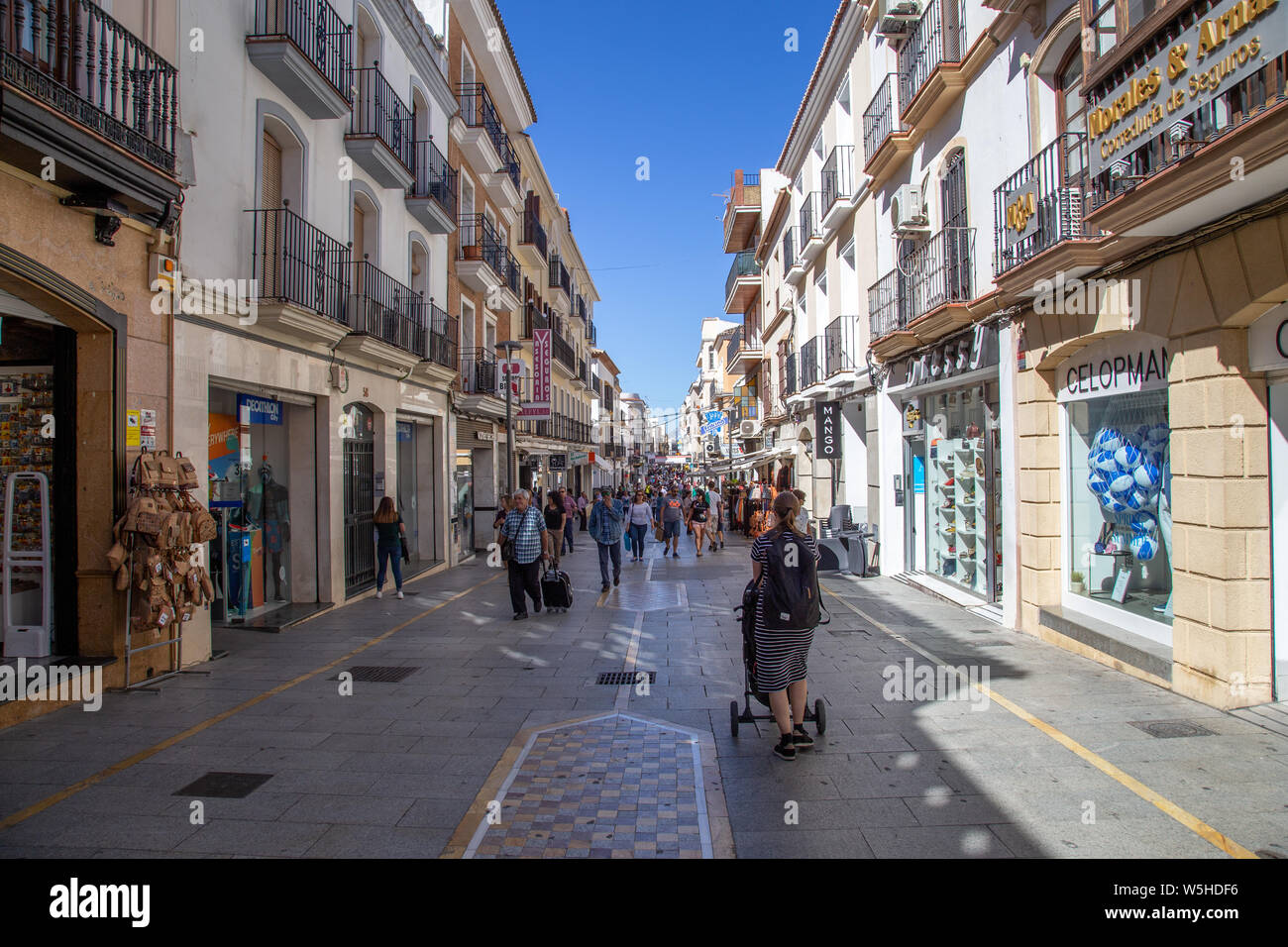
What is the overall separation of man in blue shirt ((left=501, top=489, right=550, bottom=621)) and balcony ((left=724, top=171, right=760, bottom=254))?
24.6 m

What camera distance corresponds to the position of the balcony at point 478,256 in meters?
19.2

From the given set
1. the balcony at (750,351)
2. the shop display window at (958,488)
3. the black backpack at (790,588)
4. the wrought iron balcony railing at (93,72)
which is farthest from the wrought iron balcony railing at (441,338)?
the balcony at (750,351)

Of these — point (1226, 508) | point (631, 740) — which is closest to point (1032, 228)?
point (1226, 508)

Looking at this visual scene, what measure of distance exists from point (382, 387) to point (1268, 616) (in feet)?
41.8

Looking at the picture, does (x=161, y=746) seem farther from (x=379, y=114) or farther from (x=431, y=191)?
(x=431, y=191)

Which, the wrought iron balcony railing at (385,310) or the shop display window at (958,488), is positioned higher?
the wrought iron balcony railing at (385,310)

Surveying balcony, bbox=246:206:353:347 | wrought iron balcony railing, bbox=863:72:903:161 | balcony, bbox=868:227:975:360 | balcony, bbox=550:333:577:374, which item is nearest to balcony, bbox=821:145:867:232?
wrought iron balcony railing, bbox=863:72:903:161

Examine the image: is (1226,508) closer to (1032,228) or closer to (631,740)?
(1032,228)

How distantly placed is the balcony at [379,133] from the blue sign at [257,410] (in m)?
4.41

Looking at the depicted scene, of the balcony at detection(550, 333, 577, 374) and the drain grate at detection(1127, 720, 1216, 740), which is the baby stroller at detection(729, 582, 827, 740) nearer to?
the drain grate at detection(1127, 720, 1216, 740)

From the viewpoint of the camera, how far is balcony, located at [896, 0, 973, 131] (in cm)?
1056

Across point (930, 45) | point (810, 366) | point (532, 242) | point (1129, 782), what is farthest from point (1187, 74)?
point (532, 242)

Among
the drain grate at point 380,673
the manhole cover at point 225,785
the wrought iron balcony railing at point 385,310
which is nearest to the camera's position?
the manhole cover at point 225,785

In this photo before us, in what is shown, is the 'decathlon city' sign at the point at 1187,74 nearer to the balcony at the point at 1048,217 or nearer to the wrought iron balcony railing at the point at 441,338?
the balcony at the point at 1048,217
